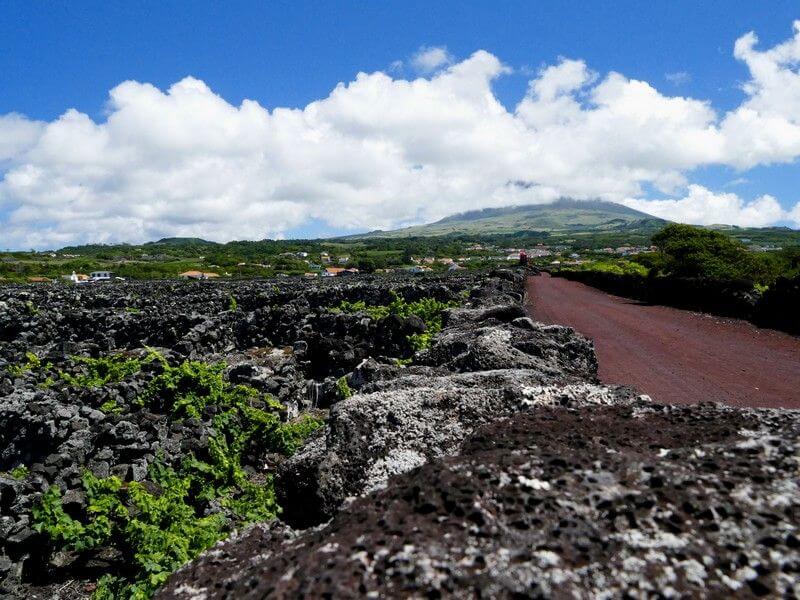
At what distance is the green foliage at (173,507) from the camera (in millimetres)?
5539

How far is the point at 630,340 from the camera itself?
52.0 feet

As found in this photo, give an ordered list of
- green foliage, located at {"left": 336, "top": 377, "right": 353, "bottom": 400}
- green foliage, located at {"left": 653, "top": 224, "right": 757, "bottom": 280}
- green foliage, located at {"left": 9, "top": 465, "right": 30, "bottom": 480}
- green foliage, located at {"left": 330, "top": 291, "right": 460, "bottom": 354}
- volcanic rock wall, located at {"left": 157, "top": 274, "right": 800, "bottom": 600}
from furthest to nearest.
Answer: green foliage, located at {"left": 653, "top": 224, "right": 757, "bottom": 280}
green foliage, located at {"left": 330, "top": 291, "right": 460, "bottom": 354}
green foliage, located at {"left": 336, "top": 377, "right": 353, "bottom": 400}
green foliage, located at {"left": 9, "top": 465, "right": 30, "bottom": 480}
volcanic rock wall, located at {"left": 157, "top": 274, "right": 800, "bottom": 600}

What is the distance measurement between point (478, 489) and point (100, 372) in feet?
42.9

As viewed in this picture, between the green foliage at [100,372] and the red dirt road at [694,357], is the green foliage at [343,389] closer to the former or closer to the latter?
the green foliage at [100,372]

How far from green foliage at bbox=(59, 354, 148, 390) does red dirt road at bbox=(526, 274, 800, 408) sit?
417 inches

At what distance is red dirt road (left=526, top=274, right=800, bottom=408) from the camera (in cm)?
996

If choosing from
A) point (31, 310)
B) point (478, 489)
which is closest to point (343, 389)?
point (478, 489)

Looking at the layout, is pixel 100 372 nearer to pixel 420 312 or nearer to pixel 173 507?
pixel 173 507

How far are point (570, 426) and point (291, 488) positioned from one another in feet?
8.22

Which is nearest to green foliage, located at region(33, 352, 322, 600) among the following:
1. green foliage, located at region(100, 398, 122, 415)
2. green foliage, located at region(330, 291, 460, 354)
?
green foliage, located at region(100, 398, 122, 415)

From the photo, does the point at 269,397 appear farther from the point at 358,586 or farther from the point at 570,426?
the point at 358,586

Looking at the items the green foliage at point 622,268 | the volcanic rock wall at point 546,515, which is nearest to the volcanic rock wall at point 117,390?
the volcanic rock wall at point 546,515

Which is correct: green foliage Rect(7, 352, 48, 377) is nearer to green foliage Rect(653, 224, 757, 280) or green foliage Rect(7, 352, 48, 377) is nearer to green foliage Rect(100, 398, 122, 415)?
green foliage Rect(100, 398, 122, 415)

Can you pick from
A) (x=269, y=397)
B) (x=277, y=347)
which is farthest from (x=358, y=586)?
(x=277, y=347)
